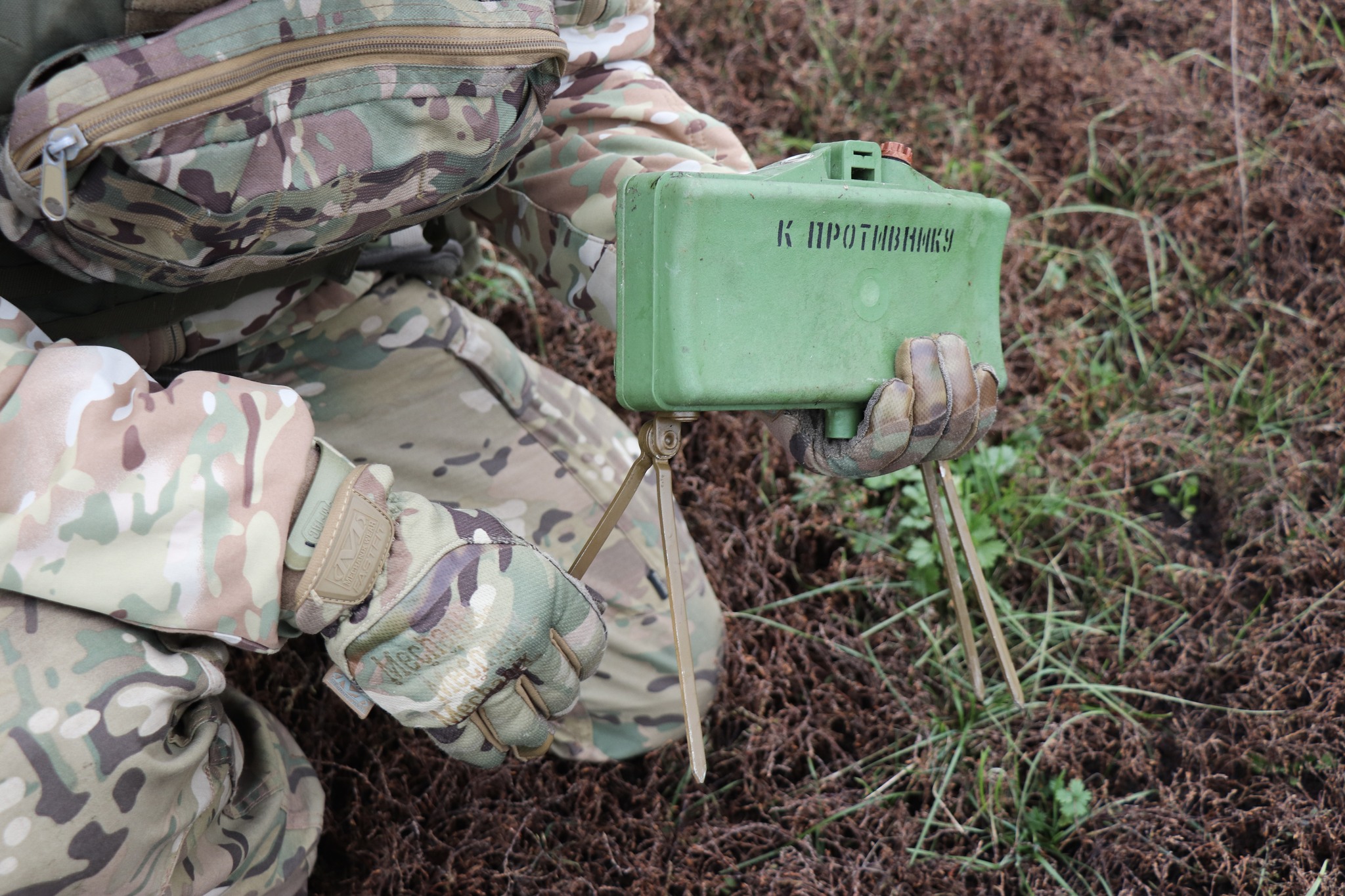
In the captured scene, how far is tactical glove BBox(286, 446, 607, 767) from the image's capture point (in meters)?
1.21

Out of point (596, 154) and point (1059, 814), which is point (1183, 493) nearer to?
point (1059, 814)

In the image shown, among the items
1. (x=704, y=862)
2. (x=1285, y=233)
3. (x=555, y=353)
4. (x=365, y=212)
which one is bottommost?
(x=704, y=862)

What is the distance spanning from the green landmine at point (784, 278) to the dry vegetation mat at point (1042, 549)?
2.80 ft

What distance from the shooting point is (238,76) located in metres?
1.14

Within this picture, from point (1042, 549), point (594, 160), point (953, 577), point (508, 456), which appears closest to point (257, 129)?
point (594, 160)

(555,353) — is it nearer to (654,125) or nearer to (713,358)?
(654,125)

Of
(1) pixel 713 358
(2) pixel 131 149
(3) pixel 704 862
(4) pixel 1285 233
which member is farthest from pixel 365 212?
(4) pixel 1285 233

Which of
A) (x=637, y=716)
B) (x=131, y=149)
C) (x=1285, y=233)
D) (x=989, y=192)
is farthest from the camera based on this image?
(x=989, y=192)

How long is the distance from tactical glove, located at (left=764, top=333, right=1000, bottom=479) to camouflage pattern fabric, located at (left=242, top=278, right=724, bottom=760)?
25.1 inches

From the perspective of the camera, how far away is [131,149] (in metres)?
1.10

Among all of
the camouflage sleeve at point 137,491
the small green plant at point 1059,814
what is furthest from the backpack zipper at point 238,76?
the small green plant at point 1059,814

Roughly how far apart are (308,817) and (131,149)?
1.10m

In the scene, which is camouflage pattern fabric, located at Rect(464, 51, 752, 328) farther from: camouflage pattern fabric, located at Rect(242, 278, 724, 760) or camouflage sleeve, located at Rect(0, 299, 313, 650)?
camouflage sleeve, located at Rect(0, 299, 313, 650)

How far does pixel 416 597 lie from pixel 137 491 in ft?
1.15
